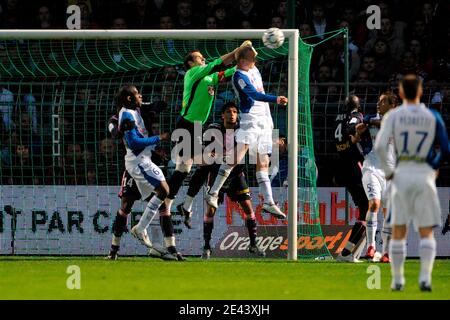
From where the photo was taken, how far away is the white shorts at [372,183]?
51.2 ft

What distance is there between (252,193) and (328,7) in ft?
14.5

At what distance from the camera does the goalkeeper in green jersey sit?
15.2 meters

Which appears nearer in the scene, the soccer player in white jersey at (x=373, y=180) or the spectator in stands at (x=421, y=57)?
the soccer player in white jersey at (x=373, y=180)

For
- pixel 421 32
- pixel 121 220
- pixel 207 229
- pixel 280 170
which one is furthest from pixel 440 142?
pixel 421 32

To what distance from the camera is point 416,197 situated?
35.7 ft

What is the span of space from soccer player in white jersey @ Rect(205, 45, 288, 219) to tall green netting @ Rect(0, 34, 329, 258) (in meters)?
2.07

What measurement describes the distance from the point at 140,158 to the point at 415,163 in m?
5.08

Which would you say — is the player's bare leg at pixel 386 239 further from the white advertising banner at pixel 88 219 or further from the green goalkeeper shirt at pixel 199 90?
the green goalkeeper shirt at pixel 199 90

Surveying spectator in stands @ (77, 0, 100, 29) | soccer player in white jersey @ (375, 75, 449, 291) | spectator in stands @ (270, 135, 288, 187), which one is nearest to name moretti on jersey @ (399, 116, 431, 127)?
soccer player in white jersey @ (375, 75, 449, 291)

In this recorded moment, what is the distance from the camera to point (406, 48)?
20.6m

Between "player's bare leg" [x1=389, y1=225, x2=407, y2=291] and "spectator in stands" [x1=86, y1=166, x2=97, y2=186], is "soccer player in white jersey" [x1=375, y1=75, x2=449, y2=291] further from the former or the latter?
"spectator in stands" [x1=86, y1=166, x2=97, y2=186]

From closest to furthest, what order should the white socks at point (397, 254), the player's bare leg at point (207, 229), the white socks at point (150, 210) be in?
the white socks at point (397, 254) < the white socks at point (150, 210) < the player's bare leg at point (207, 229)

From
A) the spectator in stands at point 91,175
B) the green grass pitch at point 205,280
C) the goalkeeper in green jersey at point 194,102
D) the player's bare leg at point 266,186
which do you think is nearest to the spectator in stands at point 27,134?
the spectator in stands at point 91,175

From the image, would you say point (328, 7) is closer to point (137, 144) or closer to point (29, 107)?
point (29, 107)
